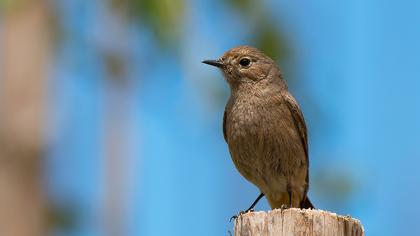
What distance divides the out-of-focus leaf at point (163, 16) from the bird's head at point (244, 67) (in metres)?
0.58

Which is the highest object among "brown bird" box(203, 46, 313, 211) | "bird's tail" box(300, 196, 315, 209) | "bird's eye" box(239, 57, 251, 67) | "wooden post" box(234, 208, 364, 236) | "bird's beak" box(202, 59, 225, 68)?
"bird's eye" box(239, 57, 251, 67)

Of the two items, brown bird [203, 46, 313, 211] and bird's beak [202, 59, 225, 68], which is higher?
bird's beak [202, 59, 225, 68]

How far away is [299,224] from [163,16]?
4.01 metres

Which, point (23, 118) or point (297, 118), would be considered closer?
point (297, 118)

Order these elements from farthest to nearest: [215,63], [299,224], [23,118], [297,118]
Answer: [23,118]
[215,63]
[297,118]
[299,224]

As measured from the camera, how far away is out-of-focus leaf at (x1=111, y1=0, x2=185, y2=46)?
30.0 ft

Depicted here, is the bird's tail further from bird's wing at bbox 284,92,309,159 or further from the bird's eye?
the bird's eye

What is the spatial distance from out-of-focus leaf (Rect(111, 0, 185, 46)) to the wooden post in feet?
12.2

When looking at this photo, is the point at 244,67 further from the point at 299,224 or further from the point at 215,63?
the point at 299,224

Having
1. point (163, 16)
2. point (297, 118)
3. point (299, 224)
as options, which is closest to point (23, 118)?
point (163, 16)

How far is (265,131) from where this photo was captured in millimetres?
8273

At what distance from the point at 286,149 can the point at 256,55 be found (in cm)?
109

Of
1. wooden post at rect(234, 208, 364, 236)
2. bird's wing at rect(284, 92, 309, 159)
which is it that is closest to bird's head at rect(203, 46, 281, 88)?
bird's wing at rect(284, 92, 309, 159)

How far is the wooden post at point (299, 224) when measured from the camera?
566 centimetres
